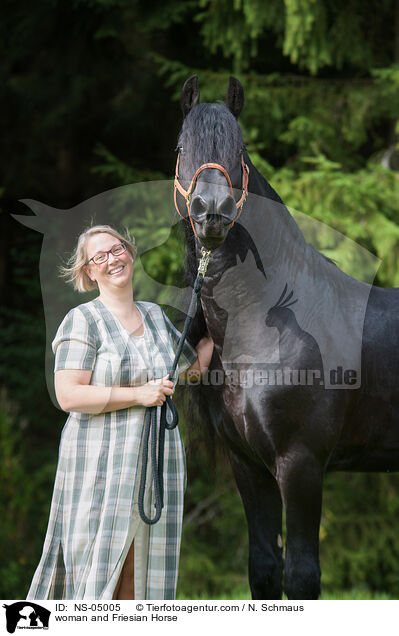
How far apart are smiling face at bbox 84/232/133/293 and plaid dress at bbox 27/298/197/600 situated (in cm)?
9

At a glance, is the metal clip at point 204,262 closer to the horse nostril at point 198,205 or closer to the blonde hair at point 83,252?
the horse nostril at point 198,205

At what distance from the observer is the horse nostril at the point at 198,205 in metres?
2.23

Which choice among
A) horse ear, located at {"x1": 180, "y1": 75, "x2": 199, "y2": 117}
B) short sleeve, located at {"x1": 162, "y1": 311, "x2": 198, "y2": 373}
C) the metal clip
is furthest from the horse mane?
short sleeve, located at {"x1": 162, "y1": 311, "x2": 198, "y2": 373}

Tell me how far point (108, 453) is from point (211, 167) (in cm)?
110

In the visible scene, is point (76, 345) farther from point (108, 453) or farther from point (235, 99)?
point (235, 99)

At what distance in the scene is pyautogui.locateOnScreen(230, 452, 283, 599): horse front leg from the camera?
2783mm

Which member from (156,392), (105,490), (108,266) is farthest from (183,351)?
(105,490)

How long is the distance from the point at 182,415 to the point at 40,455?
481 cm

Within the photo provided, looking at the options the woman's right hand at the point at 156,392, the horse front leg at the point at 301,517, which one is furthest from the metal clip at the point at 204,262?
the horse front leg at the point at 301,517

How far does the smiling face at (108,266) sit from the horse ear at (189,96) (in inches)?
22.5

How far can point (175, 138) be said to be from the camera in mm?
5480

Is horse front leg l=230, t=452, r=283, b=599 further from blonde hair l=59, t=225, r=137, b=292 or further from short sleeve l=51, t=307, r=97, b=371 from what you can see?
blonde hair l=59, t=225, r=137, b=292
